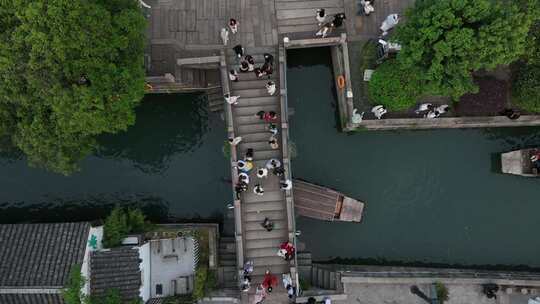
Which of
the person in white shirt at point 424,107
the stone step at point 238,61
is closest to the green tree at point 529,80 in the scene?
the person in white shirt at point 424,107

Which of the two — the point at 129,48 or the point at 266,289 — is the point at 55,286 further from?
the point at 129,48

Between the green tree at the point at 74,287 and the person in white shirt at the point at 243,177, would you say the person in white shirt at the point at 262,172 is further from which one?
the green tree at the point at 74,287

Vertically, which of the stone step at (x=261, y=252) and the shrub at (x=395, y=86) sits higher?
the shrub at (x=395, y=86)

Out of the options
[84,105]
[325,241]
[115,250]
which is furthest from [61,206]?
[325,241]

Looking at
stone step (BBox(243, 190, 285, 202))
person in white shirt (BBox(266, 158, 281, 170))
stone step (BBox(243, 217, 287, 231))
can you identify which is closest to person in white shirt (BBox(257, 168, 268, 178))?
person in white shirt (BBox(266, 158, 281, 170))

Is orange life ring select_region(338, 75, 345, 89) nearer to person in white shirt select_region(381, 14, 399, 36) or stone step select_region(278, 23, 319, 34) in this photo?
stone step select_region(278, 23, 319, 34)

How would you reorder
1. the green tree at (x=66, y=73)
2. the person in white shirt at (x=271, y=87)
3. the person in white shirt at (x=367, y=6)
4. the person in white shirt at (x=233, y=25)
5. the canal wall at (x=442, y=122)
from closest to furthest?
the green tree at (x=66, y=73) < the person in white shirt at (x=271, y=87) < the person in white shirt at (x=233, y=25) < the person in white shirt at (x=367, y=6) < the canal wall at (x=442, y=122)
